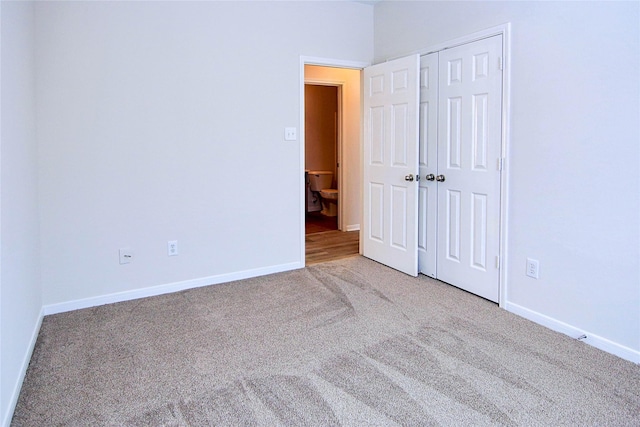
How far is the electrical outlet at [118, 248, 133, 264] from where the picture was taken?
10.6ft

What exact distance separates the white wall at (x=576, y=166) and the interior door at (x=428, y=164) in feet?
1.82

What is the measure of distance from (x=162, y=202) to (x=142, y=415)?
1850mm

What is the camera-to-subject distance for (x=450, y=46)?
10.8 ft

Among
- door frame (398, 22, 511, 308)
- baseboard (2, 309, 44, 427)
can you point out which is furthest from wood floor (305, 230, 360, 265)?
baseboard (2, 309, 44, 427)

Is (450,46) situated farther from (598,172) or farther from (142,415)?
(142,415)

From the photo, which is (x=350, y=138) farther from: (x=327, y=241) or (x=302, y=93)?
(x=302, y=93)

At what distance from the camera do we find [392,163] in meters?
3.90

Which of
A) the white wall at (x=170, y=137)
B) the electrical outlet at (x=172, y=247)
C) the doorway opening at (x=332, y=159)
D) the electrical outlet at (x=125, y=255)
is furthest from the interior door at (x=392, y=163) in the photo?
the electrical outlet at (x=125, y=255)

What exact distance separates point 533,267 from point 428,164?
1.23 metres

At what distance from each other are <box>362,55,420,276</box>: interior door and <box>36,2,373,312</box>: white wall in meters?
0.59

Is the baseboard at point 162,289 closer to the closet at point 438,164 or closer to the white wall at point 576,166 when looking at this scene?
the closet at point 438,164

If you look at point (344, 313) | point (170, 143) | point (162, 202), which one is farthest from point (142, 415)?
point (170, 143)

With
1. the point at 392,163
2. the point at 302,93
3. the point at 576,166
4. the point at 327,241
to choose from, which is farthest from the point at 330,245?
the point at 576,166

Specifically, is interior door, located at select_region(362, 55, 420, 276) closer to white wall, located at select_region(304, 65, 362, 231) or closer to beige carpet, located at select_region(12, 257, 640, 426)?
beige carpet, located at select_region(12, 257, 640, 426)
